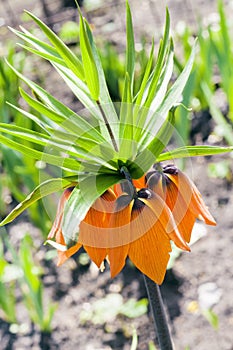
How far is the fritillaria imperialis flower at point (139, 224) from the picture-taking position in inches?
37.3

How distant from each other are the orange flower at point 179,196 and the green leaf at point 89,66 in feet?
0.50

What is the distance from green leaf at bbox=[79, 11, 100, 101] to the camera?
3.06 feet

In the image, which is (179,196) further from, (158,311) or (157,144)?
(158,311)

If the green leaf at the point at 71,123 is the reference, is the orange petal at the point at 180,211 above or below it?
below

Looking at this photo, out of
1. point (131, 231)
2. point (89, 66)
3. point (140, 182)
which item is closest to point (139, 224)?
point (131, 231)

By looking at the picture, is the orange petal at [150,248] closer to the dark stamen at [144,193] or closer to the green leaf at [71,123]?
the dark stamen at [144,193]

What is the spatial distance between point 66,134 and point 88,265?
1.19 metres

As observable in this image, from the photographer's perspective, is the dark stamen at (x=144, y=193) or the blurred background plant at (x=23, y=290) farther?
the blurred background plant at (x=23, y=290)

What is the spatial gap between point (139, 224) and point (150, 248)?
40 mm

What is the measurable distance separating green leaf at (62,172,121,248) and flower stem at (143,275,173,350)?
0.63ft

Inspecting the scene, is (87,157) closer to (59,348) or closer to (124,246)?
(124,246)

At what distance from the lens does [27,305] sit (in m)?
1.83

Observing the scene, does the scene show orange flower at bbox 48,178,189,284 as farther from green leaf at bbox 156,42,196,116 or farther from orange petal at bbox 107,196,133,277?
green leaf at bbox 156,42,196,116

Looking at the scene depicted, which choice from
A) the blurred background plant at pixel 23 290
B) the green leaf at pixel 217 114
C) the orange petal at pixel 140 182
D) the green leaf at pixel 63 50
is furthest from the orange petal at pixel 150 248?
the green leaf at pixel 217 114
